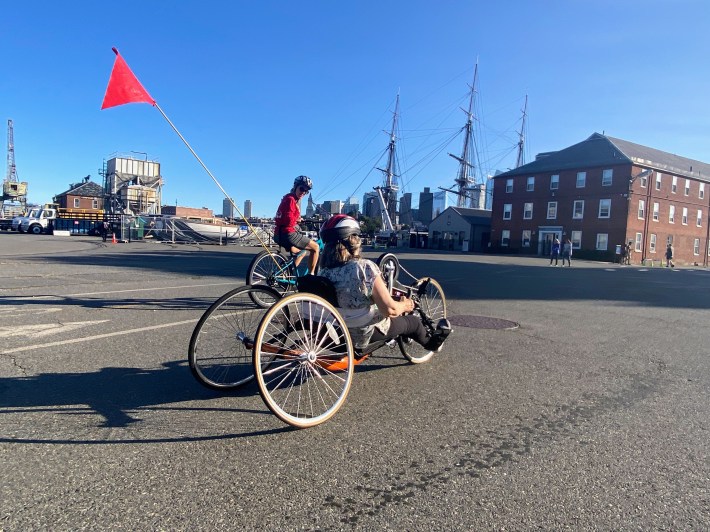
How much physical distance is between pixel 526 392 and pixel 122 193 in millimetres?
73058

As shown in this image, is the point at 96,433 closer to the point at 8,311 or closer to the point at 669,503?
the point at 669,503

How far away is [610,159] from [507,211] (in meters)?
13.1

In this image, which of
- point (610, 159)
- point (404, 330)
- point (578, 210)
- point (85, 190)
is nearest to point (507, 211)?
point (578, 210)

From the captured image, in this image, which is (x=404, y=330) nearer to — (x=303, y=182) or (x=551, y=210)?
(x=303, y=182)

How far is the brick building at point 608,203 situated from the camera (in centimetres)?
4659

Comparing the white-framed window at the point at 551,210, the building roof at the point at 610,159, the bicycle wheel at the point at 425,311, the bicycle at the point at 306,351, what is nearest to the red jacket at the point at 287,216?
the bicycle wheel at the point at 425,311

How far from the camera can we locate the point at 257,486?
2555mm

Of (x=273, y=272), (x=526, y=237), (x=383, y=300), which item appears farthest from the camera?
(x=526, y=237)

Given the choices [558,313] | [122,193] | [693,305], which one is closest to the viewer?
[558,313]

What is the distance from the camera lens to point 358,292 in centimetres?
388

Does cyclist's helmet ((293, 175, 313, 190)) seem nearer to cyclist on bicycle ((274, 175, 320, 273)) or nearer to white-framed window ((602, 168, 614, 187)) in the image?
cyclist on bicycle ((274, 175, 320, 273))

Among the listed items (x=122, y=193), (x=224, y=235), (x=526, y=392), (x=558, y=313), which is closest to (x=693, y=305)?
(x=558, y=313)

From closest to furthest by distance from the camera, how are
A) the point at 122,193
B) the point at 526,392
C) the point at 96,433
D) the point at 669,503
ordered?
1. the point at 669,503
2. the point at 96,433
3. the point at 526,392
4. the point at 122,193

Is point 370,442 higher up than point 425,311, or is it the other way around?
point 425,311
